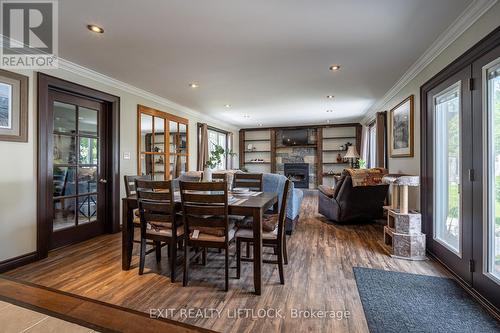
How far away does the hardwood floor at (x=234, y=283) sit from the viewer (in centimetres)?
172

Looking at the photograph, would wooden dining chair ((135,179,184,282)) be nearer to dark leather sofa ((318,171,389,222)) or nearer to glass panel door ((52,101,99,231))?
glass panel door ((52,101,99,231))

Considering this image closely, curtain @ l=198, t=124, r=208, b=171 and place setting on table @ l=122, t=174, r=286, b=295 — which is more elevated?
curtain @ l=198, t=124, r=208, b=171

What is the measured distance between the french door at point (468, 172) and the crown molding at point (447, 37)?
0.34 metres

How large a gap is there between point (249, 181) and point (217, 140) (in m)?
4.85

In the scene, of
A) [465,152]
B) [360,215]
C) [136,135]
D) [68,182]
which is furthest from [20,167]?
[360,215]

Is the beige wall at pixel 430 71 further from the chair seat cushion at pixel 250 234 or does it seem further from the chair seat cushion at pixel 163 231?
the chair seat cushion at pixel 163 231

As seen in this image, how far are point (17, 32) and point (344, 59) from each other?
11.6 feet

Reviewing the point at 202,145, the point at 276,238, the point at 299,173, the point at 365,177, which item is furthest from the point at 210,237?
the point at 299,173

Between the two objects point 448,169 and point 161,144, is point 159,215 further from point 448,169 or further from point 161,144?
point 448,169

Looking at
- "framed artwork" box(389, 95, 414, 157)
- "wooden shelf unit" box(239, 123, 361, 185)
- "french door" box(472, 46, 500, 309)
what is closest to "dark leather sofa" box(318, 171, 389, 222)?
"framed artwork" box(389, 95, 414, 157)

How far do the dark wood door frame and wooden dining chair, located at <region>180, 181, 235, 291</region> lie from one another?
1985mm

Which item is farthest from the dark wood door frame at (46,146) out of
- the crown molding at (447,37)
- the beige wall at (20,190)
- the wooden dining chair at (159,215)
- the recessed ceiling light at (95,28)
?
the crown molding at (447,37)

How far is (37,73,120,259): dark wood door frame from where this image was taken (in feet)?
9.06

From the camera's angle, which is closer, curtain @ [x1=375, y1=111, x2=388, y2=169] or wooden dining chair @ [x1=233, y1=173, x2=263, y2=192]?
wooden dining chair @ [x1=233, y1=173, x2=263, y2=192]
